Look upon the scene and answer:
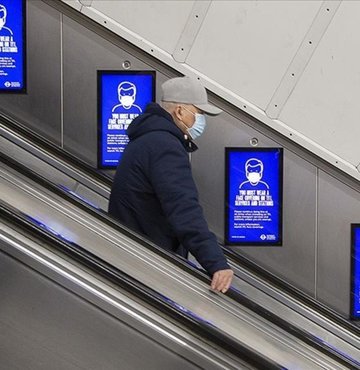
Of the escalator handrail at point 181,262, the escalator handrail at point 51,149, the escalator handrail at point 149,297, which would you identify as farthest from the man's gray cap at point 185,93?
the escalator handrail at point 51,149

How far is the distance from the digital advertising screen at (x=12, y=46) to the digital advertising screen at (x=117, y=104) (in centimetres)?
53

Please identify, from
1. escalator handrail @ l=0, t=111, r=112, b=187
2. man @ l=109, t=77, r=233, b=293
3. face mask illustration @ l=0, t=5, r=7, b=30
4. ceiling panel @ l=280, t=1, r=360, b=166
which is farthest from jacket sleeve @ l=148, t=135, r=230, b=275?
face mask illustration @ l=0, t=5, r=7, b=30

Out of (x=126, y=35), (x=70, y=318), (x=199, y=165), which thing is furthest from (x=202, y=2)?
(x=70, y=318)

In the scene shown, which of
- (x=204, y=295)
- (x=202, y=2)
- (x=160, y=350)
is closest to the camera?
(x=160, y=350)

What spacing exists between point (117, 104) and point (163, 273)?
2.88m

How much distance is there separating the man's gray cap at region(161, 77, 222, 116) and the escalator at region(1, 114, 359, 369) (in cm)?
56

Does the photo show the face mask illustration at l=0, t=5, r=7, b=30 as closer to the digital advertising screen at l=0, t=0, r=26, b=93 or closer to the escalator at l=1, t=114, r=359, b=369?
the digital advertising screen at l=0, t=0, r=26, b=93

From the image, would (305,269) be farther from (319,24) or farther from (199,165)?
(319,24)

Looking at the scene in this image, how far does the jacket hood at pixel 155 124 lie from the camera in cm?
393

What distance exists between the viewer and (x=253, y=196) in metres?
6.51

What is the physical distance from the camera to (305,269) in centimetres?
652

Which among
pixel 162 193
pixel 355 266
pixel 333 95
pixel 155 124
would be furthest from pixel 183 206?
pixel 355 266

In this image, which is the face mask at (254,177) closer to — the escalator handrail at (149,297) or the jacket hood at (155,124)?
the jacket hood at (155,124)

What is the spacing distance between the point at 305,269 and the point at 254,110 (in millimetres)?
1109
